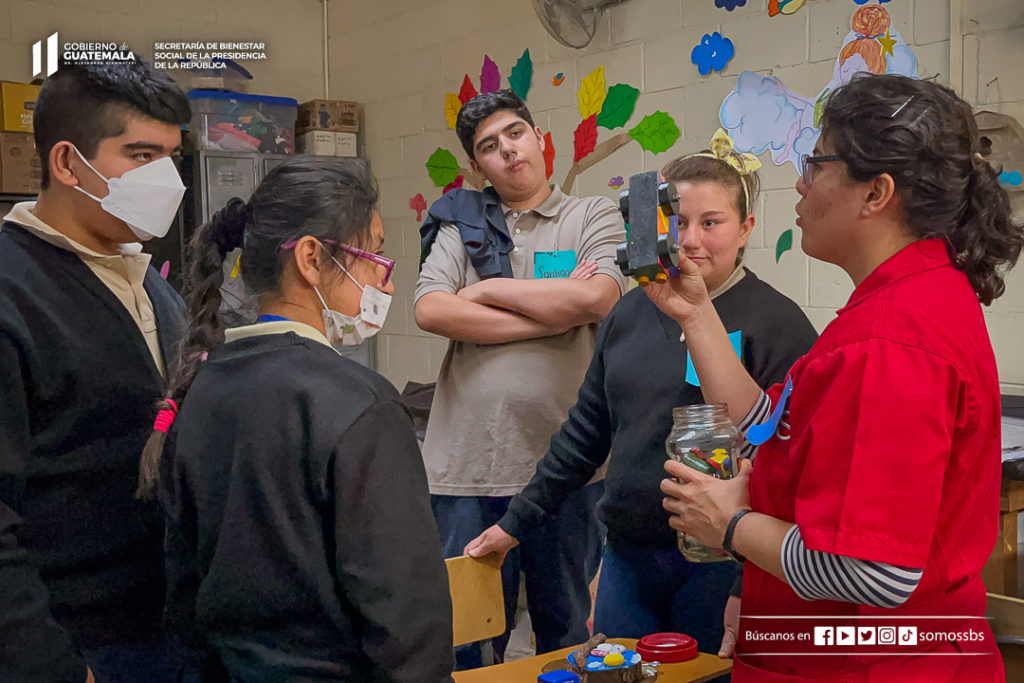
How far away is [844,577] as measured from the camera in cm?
94

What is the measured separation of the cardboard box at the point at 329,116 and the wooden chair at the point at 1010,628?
11.6 feet

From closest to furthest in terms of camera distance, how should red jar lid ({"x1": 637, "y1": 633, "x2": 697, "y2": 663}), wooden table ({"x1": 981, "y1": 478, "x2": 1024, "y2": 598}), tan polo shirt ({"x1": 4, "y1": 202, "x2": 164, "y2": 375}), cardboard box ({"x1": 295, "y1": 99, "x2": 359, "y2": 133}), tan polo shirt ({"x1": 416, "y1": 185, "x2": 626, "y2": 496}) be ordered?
1. tan polo shirt ({"x1": 4, "y1": 202, "x2": 164, "y2": 375})
2. red jar lid ({"x1": 637, "y1": 633, "x2": 697, "y2": 663})
3. wooden table ({"x1": 981, "y1": 478, "x2": 1024, "y2": 598})
4. tan polo shirt ({"x1": 416, "y1": 185, "x2": 626, "y2": 496})
5. cardboard box ({"x1": 295, "y1": 99, "x2": 359, "y2": 133})

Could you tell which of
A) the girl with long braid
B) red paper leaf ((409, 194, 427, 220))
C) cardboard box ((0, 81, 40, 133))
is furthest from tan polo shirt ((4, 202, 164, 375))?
red paper leaf ((409, 194, 427, 220))

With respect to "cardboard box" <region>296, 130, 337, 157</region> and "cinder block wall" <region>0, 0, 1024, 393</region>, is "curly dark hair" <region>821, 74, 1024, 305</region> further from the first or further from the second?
"cardboard box" <region>296, 130, 337, 157</region>

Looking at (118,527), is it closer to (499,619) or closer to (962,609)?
(499,619)

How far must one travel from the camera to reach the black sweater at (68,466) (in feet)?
3.79

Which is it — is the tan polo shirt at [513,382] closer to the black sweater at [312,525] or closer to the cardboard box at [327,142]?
the black sweater at [312,525]

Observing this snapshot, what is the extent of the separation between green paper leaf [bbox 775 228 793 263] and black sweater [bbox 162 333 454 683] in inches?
76.9

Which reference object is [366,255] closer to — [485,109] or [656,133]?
[485,109]

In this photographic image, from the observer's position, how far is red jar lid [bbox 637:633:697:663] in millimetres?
1417

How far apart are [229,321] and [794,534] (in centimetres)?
76

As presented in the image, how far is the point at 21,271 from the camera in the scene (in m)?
1.23

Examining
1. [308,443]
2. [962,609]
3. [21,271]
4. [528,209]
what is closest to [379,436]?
[308,443]

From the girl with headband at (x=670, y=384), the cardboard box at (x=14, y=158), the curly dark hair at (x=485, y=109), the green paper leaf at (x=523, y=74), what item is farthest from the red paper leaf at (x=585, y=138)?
the cardboard box at (x=14, y=158)
